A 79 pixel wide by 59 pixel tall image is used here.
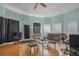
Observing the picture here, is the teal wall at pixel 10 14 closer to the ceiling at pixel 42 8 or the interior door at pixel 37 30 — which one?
the ceiling at pixel 42 8

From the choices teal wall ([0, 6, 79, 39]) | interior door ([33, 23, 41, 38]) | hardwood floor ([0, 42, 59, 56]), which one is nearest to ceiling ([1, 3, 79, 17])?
teal wall ([0, 6, 79, 39])

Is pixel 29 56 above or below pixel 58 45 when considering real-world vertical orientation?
below

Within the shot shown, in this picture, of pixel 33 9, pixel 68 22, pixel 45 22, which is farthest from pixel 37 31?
pixel 68 22

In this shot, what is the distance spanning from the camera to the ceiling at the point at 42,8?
2057mm

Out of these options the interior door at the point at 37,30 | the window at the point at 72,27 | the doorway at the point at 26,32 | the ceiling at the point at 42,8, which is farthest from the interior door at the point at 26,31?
the window at the point at 72,27

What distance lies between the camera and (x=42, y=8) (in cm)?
210

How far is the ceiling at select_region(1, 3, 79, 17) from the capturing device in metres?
2.06

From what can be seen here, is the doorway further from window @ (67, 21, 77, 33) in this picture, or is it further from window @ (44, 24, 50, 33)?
window @ (67, 21, 77, 33)

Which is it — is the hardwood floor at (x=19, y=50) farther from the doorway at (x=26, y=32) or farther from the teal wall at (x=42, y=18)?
the teal wall at (x=42, y=18)

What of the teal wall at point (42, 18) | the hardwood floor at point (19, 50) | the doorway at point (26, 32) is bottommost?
the hardwood floor at point (19, 50)

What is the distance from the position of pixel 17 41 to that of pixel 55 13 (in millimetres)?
789

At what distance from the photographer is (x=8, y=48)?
2053mm

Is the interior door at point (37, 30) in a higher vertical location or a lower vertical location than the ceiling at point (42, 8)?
lower

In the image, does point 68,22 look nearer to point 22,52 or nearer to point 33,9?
point 33,9
